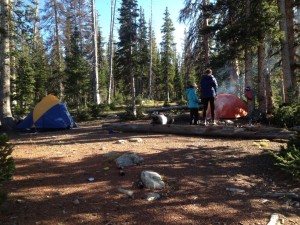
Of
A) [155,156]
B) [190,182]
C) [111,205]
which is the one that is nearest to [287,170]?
[190,182]

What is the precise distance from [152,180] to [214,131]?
515 cm

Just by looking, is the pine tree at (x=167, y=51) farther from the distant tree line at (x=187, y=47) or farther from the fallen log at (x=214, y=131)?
the fallen log at (x=214, y=131)

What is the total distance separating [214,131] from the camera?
10.5m

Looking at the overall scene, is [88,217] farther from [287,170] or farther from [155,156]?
[287,170]

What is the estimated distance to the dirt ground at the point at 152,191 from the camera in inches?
184

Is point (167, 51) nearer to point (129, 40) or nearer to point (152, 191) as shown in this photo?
point (129, 40)

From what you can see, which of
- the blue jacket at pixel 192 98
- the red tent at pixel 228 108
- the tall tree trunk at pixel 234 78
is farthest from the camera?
the tall tree trunk at pixel 234 78

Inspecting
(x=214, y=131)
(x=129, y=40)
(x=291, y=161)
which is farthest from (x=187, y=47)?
(x=291, y=161)

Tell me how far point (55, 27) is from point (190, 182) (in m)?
28.7

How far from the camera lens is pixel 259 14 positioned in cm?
1338

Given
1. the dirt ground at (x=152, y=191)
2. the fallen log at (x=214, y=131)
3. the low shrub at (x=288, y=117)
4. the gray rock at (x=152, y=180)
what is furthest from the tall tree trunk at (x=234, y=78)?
the gray rock at (x=152, y=180)

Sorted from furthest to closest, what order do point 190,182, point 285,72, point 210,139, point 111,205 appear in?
point 285,72 < point 210,139 < point 190,182 < point 111,205

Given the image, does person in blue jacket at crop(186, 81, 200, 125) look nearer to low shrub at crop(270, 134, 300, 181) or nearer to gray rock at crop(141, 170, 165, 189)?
low shrub at crop(270, 134, 300, 181)

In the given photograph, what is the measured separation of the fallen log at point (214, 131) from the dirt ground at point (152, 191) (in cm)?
85
